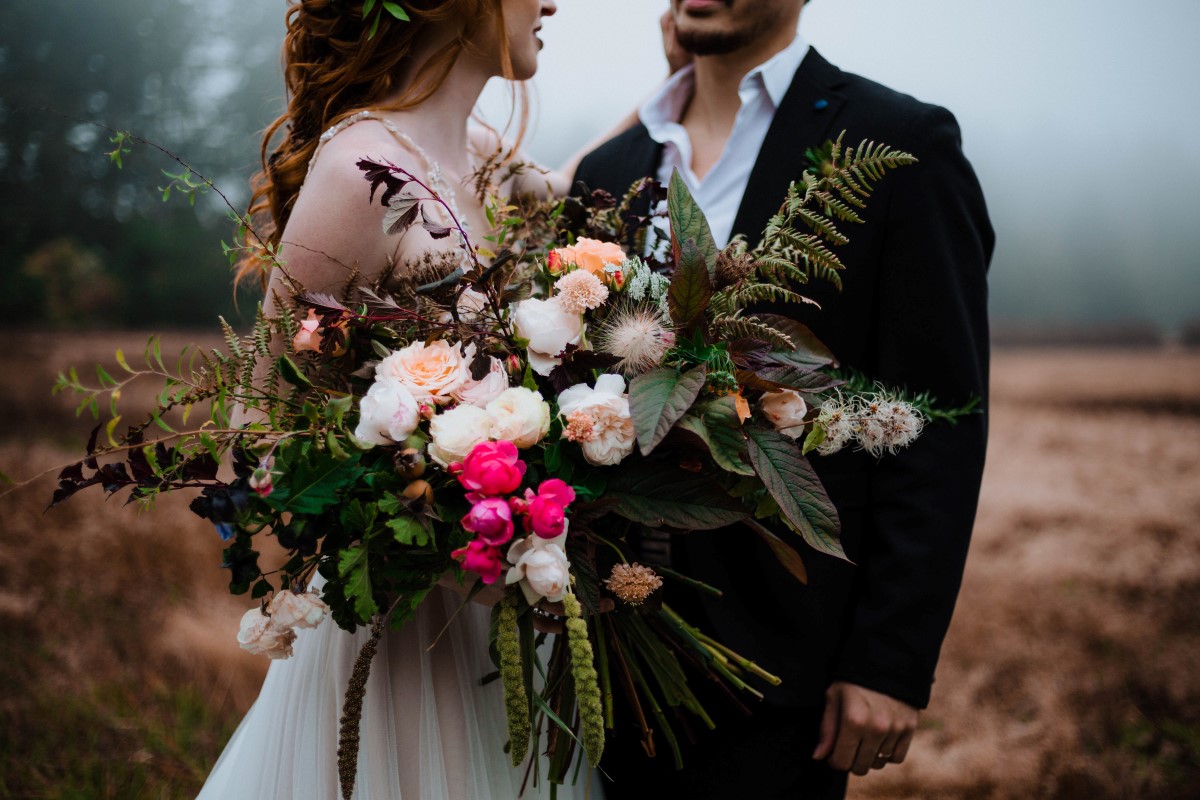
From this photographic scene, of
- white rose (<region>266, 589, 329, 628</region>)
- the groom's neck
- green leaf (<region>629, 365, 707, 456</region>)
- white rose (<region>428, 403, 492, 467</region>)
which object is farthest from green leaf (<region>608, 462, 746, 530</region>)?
the groom's neck

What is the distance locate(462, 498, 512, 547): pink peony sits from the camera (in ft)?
3.16

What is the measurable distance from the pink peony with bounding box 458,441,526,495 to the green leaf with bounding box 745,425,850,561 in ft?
1.02

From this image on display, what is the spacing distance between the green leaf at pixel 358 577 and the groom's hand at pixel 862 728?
0.93m

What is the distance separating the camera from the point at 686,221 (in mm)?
1198

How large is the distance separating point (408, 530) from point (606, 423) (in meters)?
0.27

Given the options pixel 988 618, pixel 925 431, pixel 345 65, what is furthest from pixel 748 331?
pixel 988 618

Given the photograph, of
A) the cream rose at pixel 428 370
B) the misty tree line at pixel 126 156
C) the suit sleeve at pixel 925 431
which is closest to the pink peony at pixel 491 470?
the cream rose at pixel 428 370

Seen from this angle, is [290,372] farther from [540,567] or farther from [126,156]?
[126,156]

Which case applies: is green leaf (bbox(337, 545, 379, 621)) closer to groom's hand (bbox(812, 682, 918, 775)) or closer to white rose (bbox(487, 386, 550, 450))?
white rose (bbox(487, 386, 550, 450))

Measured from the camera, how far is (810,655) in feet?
5.13

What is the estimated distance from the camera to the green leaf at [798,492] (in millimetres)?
1041

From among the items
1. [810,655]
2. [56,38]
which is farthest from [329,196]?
[56,38]

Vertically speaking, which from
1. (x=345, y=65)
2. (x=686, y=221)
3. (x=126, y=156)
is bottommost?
(x=686, y=221)

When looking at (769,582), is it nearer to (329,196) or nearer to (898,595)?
(898,595)
